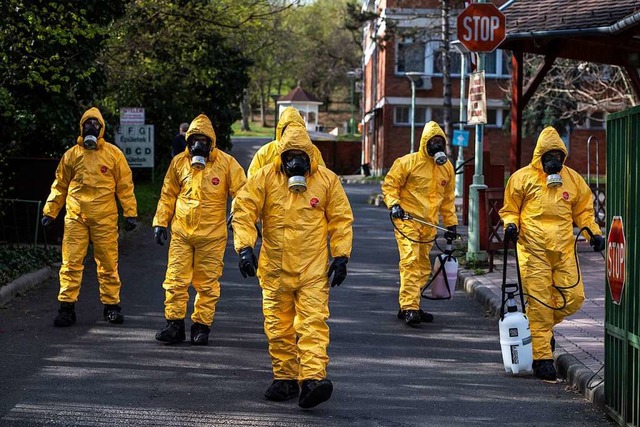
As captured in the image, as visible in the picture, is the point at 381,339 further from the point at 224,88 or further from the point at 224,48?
the point at 224,88

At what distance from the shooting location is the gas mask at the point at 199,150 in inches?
368

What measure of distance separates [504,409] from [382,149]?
135 ft

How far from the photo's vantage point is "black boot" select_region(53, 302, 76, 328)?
1022 centimetres

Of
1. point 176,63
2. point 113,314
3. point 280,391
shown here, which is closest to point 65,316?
point 113,314

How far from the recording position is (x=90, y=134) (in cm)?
1044

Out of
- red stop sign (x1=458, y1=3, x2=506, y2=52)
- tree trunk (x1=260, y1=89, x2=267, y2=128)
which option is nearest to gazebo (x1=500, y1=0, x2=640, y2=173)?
red stop sign (x1=458, y1=3, x2=506, y2=52)

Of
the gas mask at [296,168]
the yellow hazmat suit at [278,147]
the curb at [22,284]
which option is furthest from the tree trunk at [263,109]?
the gas mask at [296,168]

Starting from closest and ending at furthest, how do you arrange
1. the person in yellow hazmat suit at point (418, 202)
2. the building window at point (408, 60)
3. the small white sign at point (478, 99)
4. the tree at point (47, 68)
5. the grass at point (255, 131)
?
the person in yellow hazmat suit at point (418, 202)
the tree at point (47, 68)
the small white sign at point (478, 99)
the building window at point (408, 60)
the grass at point (255, 131)

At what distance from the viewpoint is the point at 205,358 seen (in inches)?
345

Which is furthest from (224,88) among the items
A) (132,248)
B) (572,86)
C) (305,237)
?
(305,237)

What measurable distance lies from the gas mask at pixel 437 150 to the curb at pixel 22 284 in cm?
495

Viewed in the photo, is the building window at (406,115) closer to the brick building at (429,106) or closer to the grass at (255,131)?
the brick building at (429,106)

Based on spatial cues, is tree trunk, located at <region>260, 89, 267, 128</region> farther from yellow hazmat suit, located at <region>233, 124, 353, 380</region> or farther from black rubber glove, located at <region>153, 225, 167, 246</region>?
yellow hazmat suit, located at <region>233, 124, 353, 380</region>

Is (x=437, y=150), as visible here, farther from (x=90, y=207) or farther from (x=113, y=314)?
(x=113, y=314)
